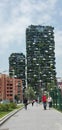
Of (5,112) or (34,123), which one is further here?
(5,112)

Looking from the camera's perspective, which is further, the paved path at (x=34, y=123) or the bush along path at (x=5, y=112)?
the bush along path at (x=5, y=112)

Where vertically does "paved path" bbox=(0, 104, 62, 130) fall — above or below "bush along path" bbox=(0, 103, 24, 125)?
below

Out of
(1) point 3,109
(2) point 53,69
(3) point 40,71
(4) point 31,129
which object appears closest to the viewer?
(4) point 31,129

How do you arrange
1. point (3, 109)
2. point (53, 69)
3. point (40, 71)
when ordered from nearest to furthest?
point (3, 109) → point (53, 69) → point (40, 71)

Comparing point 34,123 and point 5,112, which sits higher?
point 5,112

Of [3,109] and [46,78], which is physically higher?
[46,78]

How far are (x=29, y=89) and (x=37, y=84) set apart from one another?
15.3 metres

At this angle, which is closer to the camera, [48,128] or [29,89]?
[48,128]

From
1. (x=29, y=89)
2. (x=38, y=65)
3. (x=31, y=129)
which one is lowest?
(x=31, y=129)

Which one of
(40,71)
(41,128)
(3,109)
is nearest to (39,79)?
(40,71)

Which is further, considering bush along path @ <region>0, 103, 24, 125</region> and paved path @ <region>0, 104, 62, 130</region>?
bush along path @ <region>0, 103, 24, 125</region>

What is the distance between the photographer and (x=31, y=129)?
60.3 feet

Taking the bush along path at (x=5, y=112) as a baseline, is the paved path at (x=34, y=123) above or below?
below

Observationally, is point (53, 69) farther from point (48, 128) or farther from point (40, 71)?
point (48, 128)
